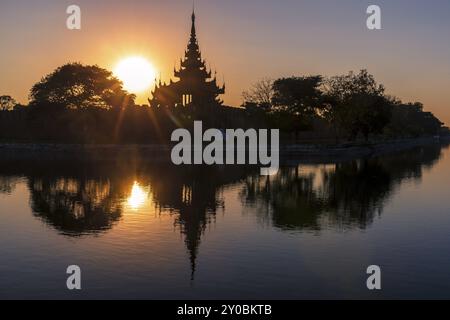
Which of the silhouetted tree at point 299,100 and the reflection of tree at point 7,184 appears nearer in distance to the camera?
the reflection of tree at point 7,184

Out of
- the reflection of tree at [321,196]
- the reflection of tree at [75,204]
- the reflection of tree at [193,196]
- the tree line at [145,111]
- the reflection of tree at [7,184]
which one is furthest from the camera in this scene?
the tree line at [145,111]

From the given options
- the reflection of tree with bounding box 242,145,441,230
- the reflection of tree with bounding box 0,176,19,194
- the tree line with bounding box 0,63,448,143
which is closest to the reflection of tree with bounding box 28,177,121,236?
the reflection of tree with bounding box 0,176,19,194

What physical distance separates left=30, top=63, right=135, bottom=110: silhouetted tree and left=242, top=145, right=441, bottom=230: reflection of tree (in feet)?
169

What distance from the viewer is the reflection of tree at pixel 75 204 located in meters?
27.2

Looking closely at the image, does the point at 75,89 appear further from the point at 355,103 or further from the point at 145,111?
the point at 355,103

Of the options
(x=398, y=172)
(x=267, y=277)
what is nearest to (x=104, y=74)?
(x=398, y=172)

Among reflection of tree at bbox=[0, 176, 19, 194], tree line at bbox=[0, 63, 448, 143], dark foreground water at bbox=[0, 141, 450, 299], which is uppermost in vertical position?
tree line at bbox=[0, 63, 448, 143]

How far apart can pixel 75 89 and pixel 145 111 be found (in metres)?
13.2

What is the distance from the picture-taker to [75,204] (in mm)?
34219

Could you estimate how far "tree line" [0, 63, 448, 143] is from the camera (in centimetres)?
9650

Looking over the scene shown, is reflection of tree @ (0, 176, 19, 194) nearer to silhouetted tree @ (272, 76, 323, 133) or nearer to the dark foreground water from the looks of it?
the dark foreground water

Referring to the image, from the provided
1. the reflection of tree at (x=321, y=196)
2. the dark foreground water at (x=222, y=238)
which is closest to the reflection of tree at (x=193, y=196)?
the dark foreground water at (x=222, y=238)

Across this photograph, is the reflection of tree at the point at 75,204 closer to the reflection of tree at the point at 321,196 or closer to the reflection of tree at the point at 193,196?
the reflection of tree at the point at 193,196
